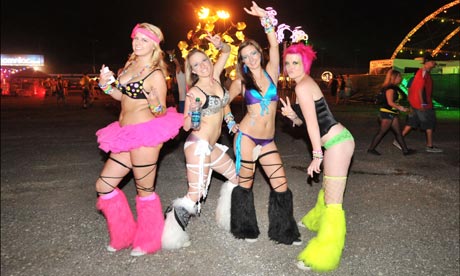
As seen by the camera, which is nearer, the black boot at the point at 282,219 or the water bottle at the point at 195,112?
the water bottle at the point at 195,112

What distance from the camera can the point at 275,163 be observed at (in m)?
3.83

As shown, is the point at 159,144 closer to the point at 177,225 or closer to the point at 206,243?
the point at 177,225

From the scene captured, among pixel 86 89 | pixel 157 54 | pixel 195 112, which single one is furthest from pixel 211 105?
pixel 86 89

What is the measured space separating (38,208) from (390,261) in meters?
4.80

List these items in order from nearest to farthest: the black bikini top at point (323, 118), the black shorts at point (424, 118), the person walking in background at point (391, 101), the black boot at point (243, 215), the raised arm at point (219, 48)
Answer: the black bikini top at point (323, 118), the black boot at point (243, 215), the raised arm at point (219, 48), the person walking in background at point (391, 101), the black shorts at point (424, 118)

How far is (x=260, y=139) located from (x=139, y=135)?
1.26 m

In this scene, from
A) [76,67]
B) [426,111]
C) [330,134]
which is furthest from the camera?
[76,67]

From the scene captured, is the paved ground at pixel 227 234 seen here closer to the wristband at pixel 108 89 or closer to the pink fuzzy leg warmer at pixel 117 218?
the pink fuzzy leg warmer at pixel 117 218

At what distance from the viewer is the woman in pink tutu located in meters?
3.47

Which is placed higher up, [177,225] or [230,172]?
[230,172]

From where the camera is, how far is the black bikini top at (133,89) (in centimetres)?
346

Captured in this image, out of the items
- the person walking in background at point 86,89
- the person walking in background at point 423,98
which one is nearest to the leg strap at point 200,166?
the person walking in background at point 423,98

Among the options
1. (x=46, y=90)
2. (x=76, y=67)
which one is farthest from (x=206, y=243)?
(x=76, y=67)

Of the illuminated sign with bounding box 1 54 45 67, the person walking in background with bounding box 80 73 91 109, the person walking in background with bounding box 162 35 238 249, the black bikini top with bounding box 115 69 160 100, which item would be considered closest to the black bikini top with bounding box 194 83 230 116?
the person walking in background with bounding box 162 35 238 249
